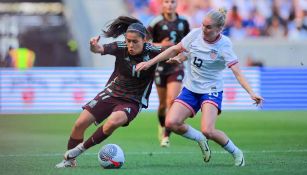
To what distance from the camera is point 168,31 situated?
14.2 metres

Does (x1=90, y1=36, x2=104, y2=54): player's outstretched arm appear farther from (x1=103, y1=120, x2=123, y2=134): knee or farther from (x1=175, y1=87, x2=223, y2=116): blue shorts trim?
(x1=175, y1=87, x2=223, y2=116): blue shorts trim

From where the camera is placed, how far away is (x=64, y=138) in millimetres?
15539

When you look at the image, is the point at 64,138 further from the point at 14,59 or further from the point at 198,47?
the point at 14,59

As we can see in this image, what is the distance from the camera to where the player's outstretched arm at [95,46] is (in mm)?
10086

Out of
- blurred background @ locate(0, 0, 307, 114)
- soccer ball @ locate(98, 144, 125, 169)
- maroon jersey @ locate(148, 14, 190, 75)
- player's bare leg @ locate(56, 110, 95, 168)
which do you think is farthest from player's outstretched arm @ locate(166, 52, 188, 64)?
blurred background @ locate(0, 0, 307, 114)

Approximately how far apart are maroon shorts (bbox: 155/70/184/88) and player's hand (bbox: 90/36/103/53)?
4158 millimetres

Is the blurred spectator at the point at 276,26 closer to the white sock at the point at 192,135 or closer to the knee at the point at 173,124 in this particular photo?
the white sock at the point at 192,135

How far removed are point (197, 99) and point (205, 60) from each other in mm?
559

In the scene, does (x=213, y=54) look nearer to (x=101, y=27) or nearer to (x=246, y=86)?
(x=246, y=86)

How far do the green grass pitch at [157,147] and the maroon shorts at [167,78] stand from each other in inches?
43.8

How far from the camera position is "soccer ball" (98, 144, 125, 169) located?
10133mm

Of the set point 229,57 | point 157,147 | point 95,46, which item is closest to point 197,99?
point 229,57

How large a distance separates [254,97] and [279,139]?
5.40 m

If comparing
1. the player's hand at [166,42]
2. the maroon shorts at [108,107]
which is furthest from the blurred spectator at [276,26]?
the maroon shorts at [108,107]
